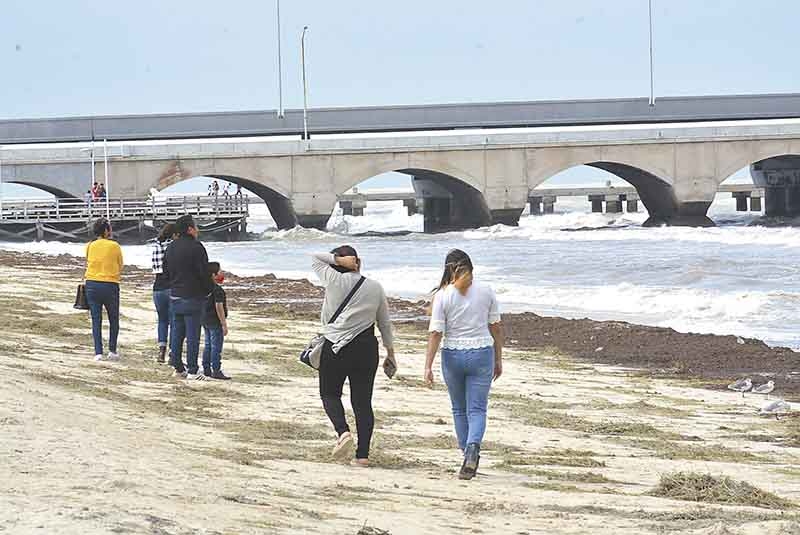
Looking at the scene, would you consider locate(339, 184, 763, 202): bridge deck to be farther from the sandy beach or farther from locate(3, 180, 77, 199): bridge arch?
the sandy beach

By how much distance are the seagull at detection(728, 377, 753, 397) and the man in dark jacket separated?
490 cm

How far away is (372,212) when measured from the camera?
380ft

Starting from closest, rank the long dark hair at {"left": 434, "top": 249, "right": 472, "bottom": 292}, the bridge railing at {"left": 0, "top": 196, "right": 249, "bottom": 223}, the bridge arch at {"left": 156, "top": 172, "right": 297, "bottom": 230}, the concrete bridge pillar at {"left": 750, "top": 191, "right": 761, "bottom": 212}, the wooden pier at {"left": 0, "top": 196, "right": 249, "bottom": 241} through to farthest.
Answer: the long dark hair at {"left": 434, "top": 249, "right": 472, "bottom": 292}
the wooden pier at {"left": 0, "top": 196, "right": 249, "bottom": 241}
the bridge railing at {"left": 0, "top": 196, "right": 249, "bottom": 223}
the bridge arch at {"left": 156, "top": 172, "right": 297, "bottom": 230}
the concrete bridge pillar at {"left": 750, "top": 191, "right": 761, "bottom": 212}

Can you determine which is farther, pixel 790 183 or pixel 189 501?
pixel 790 183

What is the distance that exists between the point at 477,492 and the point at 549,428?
301 centimetres

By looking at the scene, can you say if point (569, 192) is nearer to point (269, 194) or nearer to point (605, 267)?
point (269, 194)

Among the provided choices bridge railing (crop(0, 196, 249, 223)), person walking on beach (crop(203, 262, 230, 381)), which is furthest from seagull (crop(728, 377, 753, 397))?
bridge railing (crop(0, 196, 249, 223))

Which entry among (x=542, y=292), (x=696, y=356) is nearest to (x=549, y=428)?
(x=696, y=356)

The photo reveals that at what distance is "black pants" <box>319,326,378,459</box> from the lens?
28.4 feet

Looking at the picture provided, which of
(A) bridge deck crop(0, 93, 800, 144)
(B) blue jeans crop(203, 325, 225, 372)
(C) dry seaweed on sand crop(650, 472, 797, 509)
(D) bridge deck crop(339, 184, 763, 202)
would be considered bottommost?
(C) dry seaweed on sand crop(650, 472, 797, 509)

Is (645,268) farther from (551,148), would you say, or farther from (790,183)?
(790,183)

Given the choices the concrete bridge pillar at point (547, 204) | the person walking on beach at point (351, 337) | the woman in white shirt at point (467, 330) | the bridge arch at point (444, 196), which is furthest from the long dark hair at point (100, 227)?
the concrete bridge pillar at point (547, 204)

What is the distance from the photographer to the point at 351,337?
8.63 m

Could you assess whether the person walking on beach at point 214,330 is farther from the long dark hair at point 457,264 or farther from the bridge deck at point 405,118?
the bridge deck at point 405,118
